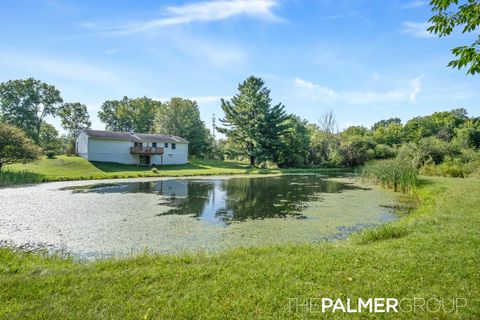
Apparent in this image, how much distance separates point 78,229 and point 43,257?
2.09 m

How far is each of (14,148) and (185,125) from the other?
25.7 metres

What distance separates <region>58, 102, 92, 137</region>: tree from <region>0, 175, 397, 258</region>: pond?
43.8m

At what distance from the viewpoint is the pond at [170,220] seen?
585 centimetres

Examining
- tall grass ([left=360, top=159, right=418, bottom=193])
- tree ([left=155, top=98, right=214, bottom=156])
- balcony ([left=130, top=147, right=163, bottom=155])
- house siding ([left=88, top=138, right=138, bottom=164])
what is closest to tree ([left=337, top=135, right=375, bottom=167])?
tall grass ([left=360, top=159, right=418, bottom=193])

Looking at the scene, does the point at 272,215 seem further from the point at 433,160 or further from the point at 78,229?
the point at 433,160

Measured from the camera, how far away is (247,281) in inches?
130

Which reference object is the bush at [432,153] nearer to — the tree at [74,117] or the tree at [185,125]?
the tree at [185,125]

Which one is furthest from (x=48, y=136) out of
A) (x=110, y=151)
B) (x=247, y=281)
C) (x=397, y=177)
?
(x=247, y=281)

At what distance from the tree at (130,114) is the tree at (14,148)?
31793mm

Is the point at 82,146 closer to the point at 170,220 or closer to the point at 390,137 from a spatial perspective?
the point at 170,220

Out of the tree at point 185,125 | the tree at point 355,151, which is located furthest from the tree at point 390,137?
the tree at point 185,125

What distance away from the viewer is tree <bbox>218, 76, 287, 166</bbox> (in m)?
32.9

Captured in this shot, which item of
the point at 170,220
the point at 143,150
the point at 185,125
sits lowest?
the point at 170,220

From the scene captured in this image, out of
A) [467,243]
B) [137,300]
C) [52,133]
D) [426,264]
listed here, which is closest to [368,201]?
[467,243]
